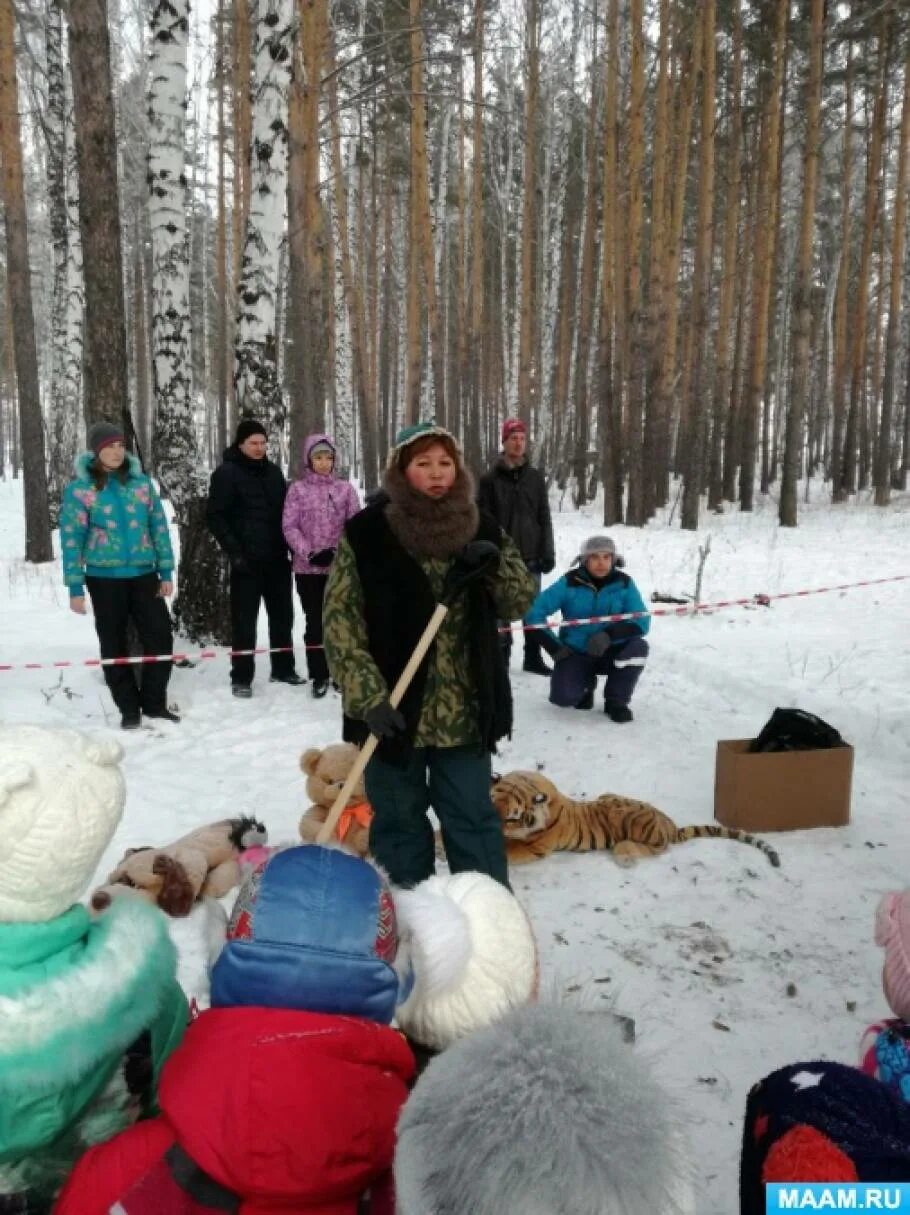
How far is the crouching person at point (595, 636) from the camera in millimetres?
5609

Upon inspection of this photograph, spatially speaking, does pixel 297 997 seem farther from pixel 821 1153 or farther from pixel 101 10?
pixel 101 10

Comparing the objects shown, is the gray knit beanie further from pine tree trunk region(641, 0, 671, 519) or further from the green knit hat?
pine tree trunk region(641, 0, 671, 519)

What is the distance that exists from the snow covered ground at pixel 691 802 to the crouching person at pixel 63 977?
782 mm

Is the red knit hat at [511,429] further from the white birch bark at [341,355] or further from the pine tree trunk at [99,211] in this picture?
the white birch bark at [341,355]

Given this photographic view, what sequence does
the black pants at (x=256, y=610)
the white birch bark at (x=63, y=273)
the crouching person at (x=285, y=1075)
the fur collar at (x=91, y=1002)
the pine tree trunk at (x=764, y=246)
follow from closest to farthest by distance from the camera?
the crouching person at (x=285, y=1075) < the fur collar at (x=91, y=1002) < the black pants at (x=256, y=610) < the white birch bark at (x=63, y=273) < the pine tree trunk at (x=764, y=246)

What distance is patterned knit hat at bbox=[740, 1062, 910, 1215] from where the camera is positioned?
1.25 metres

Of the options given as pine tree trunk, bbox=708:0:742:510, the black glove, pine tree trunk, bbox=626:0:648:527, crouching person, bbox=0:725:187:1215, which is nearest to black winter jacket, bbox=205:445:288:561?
the black glove

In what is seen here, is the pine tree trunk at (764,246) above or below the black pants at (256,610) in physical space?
above

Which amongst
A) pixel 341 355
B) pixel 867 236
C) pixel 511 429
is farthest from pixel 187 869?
pixel 867 236

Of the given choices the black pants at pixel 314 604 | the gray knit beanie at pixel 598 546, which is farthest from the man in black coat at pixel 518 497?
the black pants at pixel 314 604

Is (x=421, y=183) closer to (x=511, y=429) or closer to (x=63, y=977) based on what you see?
(x=511, y=429)

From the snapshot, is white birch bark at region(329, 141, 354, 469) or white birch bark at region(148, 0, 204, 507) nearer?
white birch bark at region(148, 0, 204, 507)

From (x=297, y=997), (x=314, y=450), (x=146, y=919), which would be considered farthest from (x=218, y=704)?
(x=297, y=997)

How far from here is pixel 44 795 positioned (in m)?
1.40
